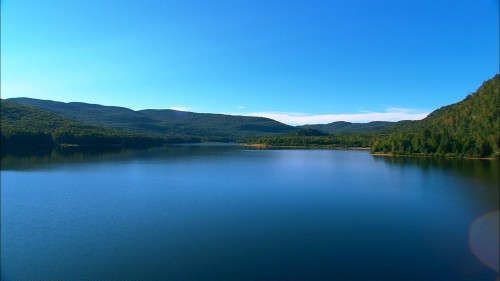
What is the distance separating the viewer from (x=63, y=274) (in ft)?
36.8

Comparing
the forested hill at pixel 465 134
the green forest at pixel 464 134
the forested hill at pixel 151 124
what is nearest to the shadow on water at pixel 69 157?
the green forest at pixel 464 134

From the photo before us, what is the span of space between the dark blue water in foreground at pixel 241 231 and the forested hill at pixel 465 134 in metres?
30.9

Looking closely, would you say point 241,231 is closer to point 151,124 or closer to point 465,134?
point 465,134

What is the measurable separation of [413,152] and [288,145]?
53943 millimetres

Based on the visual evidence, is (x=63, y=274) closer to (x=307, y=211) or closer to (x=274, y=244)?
(x=274, y=244)

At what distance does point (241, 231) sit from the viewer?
15.6 m

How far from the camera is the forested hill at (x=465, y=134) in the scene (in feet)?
178

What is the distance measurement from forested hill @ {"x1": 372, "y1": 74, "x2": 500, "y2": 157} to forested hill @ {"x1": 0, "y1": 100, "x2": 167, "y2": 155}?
59.2 metres

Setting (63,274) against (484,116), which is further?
(484,116)

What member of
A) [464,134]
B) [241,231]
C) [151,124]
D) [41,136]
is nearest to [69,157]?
[41,136]

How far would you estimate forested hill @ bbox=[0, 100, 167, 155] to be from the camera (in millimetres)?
49225

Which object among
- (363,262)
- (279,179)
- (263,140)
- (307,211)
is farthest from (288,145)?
(363,262)

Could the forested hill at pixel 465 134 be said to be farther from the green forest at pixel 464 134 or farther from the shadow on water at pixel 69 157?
the shadow on water at pixel 69 157

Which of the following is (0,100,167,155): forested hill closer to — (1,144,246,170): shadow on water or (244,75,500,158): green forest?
(1,144,246,170): shadow on water
